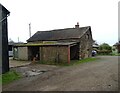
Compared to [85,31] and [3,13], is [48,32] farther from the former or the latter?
[3,13]

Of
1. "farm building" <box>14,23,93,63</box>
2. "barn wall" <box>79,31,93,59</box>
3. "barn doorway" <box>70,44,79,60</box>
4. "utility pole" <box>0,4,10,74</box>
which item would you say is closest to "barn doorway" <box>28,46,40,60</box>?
"farm building" <box>14,23,93,63</box>

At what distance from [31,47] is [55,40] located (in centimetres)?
520

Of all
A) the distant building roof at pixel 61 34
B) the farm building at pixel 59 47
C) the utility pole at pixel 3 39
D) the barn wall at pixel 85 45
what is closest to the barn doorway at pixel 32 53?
the farm building at pixel 59 47

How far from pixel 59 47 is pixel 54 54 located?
1280mm

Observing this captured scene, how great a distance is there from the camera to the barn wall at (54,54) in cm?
2636

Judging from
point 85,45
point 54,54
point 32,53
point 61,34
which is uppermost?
point 61,34

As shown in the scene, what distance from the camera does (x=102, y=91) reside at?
34.3 feet

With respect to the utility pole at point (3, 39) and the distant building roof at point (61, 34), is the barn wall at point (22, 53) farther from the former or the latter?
the utility pole at point (3, 39)

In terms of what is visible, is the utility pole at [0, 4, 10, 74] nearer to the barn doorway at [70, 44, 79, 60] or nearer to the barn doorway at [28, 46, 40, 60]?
the barn doorway at [28, 46, 40, 60]

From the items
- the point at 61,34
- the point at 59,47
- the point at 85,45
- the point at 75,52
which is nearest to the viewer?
the point at 59,47

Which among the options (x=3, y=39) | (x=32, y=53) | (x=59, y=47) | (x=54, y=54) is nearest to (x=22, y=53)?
(x=32, y=53)

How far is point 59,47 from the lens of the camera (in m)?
26.9

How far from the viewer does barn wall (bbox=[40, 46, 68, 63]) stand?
26.4 m

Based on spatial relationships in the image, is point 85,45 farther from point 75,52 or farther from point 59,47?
point 59,47
